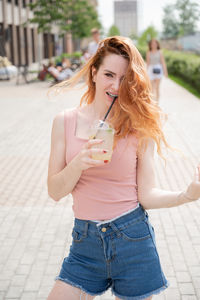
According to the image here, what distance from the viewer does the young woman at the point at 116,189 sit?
1923mm

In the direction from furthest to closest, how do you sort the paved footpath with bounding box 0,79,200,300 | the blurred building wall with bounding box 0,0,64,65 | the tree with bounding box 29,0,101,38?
the blurred building wall with bounding box 0,0,64,65 < the tree with bounding box 29,0,101,38 < the paved footpath with bounding box 0,79,200,300

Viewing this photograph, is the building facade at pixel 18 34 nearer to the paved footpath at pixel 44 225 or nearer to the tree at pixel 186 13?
the paved footpath at pixel 44 225

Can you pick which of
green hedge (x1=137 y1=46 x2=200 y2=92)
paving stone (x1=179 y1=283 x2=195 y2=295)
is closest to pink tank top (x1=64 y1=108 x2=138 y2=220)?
paving stone (x1=179 y1=283 x2=195 y2=295)

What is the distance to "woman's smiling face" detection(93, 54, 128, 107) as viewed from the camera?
1.96 metres

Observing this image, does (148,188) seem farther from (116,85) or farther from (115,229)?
(116,85)

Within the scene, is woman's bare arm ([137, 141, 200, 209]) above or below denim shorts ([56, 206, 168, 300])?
above

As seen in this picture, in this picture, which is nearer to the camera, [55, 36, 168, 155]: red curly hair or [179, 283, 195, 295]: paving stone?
[55, 36, 168, 155]: red curly hair

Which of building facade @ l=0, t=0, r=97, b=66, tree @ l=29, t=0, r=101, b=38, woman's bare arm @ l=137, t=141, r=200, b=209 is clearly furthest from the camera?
building facade @ l=0, t=0, r=97, b=66

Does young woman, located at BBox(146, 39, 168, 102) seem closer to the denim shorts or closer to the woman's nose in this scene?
the woman's nose

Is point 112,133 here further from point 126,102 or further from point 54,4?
point 54,4

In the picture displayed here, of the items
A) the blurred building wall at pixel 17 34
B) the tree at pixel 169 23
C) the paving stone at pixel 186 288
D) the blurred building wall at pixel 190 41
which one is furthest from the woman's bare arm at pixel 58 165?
the tree at pixel 169 23

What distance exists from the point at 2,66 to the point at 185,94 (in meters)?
10.5

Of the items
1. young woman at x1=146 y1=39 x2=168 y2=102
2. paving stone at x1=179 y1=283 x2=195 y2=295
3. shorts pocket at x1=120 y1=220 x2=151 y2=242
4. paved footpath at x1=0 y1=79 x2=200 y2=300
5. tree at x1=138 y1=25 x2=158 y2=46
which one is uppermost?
shorts pocket at x1=120 y1=220 x2=151 y2=242

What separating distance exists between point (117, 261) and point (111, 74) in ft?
2.72
